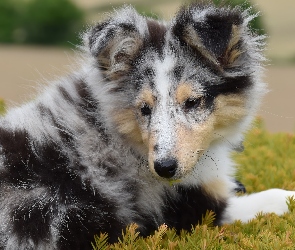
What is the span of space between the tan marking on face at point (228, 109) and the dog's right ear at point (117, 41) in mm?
637

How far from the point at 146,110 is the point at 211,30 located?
64cm

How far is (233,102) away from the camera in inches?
171

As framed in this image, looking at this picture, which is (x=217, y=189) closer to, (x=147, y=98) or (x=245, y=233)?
(x=245, y=233)

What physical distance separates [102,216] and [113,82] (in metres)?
0.90

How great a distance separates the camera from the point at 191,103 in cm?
414

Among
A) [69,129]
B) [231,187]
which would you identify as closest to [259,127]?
[231,187]

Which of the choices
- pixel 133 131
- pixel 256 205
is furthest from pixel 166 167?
pixel 256 205

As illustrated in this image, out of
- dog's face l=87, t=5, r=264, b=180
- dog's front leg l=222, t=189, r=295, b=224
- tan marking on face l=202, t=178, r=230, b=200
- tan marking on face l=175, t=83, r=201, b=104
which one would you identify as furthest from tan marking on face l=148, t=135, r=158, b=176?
dog's front leg l=222, t=189, r=295, b=224

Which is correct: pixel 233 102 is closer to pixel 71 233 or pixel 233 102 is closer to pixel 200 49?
pixel 200 49

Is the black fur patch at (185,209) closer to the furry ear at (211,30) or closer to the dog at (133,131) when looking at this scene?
the dog at (133,131)

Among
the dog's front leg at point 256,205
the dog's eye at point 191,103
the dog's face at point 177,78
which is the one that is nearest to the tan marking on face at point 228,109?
the dog's face at point 177,78

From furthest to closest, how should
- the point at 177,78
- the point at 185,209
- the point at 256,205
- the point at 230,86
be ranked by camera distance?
1. the point at 256,205
2. the point at 185,209
3. the point at 230,86
4. the point at 177,78

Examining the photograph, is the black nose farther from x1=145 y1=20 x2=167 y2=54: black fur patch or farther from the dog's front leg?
the dog's front leg

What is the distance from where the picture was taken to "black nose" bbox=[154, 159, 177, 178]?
3.87 m
